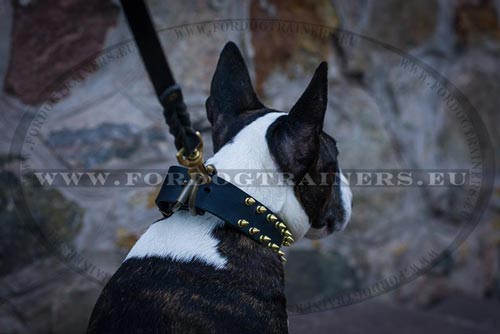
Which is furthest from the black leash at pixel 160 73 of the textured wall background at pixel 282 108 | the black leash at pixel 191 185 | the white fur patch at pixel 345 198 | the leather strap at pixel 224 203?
the textured wall background at pixel 282 108

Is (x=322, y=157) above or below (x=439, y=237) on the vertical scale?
above

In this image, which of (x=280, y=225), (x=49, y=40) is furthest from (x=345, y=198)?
(x=49, y=40)

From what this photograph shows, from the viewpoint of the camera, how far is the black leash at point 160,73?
159 cm

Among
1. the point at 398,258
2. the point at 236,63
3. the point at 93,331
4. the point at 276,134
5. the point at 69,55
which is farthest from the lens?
the point at 398,258

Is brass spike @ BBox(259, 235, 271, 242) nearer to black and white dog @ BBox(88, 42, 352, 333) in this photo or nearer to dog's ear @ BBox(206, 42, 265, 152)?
black and white dog @ BBox(88, 42, 352, 333)

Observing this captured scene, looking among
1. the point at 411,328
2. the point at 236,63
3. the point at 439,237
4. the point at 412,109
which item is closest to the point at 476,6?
the point at 412,109

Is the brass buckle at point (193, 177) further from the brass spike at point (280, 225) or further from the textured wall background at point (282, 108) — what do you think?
the textured wall background at point (282, 108)

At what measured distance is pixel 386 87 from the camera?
3.22m

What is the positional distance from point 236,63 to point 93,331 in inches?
32.9

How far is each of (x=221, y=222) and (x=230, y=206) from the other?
7 centimetres

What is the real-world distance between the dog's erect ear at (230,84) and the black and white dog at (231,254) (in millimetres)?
26

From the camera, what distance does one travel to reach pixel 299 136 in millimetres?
1564

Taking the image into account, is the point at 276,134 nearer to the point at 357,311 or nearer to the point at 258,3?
the point at 258,3

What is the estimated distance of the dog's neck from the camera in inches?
58.7
